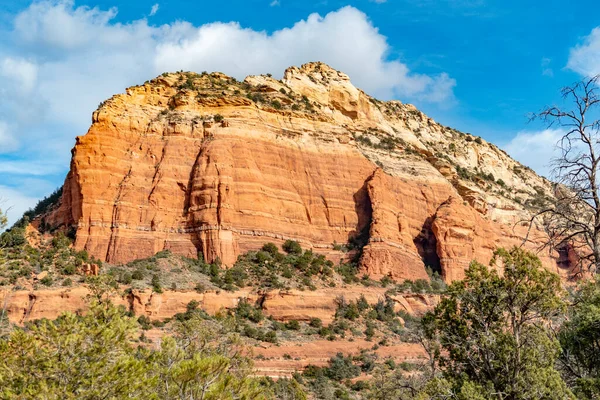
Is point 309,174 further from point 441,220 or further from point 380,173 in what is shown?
point 441,220

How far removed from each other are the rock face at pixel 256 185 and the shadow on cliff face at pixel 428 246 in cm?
17

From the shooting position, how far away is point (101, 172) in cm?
6412

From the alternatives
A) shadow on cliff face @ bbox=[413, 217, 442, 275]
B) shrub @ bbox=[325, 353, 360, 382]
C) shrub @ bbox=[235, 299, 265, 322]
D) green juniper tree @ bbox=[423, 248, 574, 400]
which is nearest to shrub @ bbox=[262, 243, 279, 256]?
shrub @ bbox=[235, 299, 265, 322]

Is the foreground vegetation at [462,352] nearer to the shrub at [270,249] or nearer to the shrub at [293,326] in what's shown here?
the shrub at [293,326]

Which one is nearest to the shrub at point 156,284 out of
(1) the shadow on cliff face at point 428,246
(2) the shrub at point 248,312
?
(2) the shrub at point 248,312

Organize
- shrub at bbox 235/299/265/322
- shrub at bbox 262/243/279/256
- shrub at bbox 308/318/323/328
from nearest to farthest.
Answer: shrub at bbox 235/299/265/322
shrub at bbox 308/318/323/328
shrub at bbox 262/243/279/256

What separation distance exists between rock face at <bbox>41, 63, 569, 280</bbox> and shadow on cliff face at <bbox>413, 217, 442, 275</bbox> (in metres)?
0.17

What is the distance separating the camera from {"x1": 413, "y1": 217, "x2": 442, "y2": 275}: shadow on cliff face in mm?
77562

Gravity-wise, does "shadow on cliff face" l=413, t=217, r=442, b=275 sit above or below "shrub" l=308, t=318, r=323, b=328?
above

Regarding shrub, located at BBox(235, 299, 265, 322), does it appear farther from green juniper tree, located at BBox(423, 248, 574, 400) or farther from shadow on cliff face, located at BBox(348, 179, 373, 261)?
green juniper tree, located at BBox(423, 248, 574, 400)

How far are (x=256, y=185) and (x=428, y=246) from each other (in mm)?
23789

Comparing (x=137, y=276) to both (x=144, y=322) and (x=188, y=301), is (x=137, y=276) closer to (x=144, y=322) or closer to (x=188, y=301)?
(x=188, y=301)

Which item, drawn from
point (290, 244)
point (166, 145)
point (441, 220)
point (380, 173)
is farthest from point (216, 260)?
point (441, 220)

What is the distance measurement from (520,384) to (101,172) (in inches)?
2151
